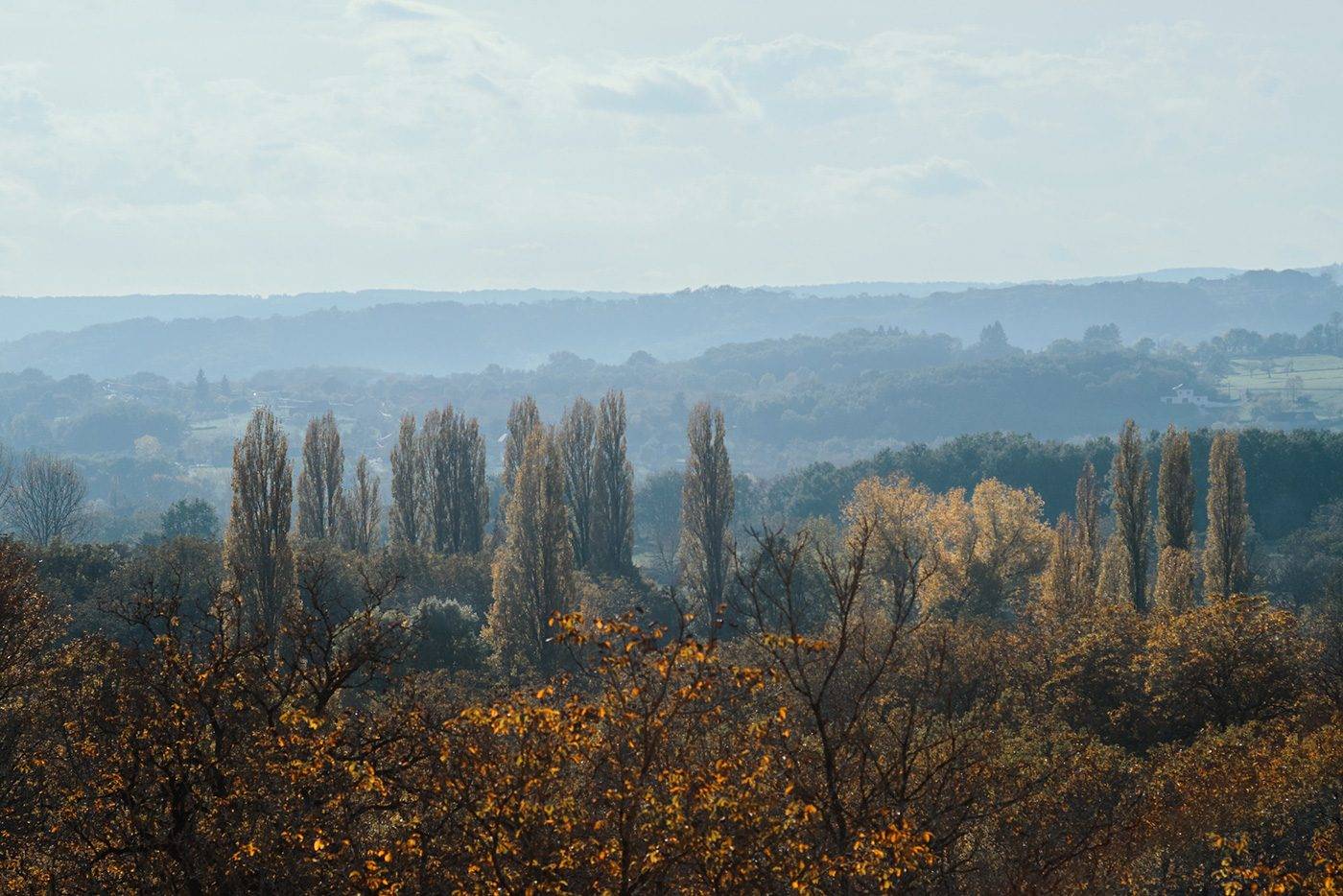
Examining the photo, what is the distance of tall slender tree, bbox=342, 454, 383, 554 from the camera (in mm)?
69000

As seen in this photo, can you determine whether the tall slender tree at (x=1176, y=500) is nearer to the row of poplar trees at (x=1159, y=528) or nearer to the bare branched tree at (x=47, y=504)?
the row of poplar trees at (x=1159, y=528)

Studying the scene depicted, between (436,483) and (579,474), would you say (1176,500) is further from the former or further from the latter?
(436,483)

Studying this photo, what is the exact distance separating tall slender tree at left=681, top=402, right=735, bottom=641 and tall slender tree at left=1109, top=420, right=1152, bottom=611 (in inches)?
663

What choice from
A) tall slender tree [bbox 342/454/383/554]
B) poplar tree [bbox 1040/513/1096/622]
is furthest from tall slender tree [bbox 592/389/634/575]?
poplar tree [bbox 1040/513/1096/622]

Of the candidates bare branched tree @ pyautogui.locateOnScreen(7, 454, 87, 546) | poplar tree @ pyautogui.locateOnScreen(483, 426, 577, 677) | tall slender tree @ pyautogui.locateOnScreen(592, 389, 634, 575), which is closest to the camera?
poplar tree @ pyautogui.locateOnScreen(483, 426, 577, 677)

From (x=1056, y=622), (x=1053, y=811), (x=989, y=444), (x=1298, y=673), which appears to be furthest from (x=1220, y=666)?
(x=989, y=444)

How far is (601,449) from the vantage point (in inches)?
2584

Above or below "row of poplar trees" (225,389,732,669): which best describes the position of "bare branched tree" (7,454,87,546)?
below

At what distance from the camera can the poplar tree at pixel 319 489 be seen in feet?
221

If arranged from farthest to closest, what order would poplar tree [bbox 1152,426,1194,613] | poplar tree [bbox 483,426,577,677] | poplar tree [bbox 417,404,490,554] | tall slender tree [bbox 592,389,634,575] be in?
poplar tree [bbox 417,404,490,554]
tall slender tree [bbox 592,389,634,575]
poplar tree [bbox 1152,426,1194,613]
poplar tree [bbox 483,426,577,677]

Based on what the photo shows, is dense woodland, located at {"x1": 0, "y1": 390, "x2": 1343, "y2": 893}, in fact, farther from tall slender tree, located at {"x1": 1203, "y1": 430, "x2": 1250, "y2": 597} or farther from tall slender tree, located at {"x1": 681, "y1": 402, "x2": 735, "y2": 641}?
tall slender tree, located at {"x1": 681, "y1": 402, "x2": 735, "y2": 641}

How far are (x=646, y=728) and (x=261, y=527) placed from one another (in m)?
30.6

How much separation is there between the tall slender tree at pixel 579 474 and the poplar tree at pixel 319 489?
12110mm

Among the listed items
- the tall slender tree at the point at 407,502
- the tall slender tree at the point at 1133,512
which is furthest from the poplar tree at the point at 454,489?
the tall slender tree at the point at 1133,512
